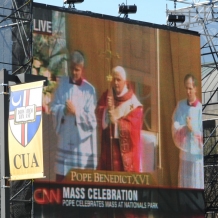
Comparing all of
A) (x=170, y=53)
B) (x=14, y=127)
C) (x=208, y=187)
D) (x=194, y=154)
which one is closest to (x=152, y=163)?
(x=194, y=154)

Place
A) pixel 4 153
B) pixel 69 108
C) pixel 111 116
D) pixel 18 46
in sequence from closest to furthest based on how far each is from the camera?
pixel 4 153 < pixel 18 46 < pixel 69 108 < pixel 111 116

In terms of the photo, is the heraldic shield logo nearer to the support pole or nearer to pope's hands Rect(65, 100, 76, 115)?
the support pole

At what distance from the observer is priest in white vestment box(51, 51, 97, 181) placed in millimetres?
22031

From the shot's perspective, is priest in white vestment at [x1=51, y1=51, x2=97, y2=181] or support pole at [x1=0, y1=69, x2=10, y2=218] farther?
priest in white vestment at [x1=51, y1=51, x2=97, y2=181]

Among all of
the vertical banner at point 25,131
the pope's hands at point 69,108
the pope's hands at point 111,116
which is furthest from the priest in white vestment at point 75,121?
the vertical banner at point 25,131

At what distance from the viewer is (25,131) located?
10930mm

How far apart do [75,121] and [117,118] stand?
1.42m

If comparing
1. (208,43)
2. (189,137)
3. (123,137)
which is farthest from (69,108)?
(208,43)

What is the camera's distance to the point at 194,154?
992 inches

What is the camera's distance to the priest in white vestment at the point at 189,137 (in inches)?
980

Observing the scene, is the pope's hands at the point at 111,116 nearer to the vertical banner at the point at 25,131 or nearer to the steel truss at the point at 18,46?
the steel truss at the point at 18,46

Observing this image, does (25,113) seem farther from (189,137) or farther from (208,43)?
(208,43)

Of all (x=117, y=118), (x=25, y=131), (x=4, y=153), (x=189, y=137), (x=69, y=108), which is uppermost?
(x=69, y=108)

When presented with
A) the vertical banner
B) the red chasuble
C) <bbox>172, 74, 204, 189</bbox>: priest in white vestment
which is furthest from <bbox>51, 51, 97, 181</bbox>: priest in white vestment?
the vertical banner
